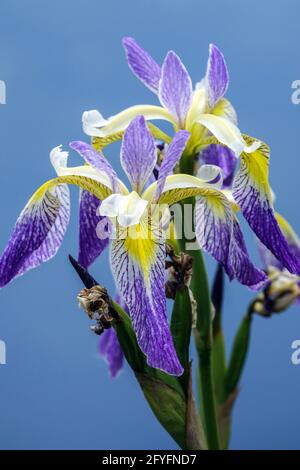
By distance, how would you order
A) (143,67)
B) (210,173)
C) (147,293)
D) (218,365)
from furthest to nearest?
(218,365) < (143,67) < (210,173) < (147,293)

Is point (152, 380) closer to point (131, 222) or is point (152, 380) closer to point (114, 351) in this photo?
point (131, 222)

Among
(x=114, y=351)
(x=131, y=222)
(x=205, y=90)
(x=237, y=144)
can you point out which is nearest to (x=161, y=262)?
(x=131, y=222)


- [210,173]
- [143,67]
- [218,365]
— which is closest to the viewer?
[210,173]

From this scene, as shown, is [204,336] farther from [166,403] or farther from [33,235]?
[33,235]

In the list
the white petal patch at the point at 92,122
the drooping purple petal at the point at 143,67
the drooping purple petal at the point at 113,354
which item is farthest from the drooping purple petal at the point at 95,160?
the drooping purple petal at the point at 113,354

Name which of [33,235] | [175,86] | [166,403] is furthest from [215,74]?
[166,403]

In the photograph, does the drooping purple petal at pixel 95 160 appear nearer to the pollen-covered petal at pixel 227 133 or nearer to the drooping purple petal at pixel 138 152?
the drooping purple petal at pixel 138 152

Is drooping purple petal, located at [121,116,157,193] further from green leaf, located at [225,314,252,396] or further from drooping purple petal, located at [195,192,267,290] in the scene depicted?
green leaf, located at [225,314,252,396]
